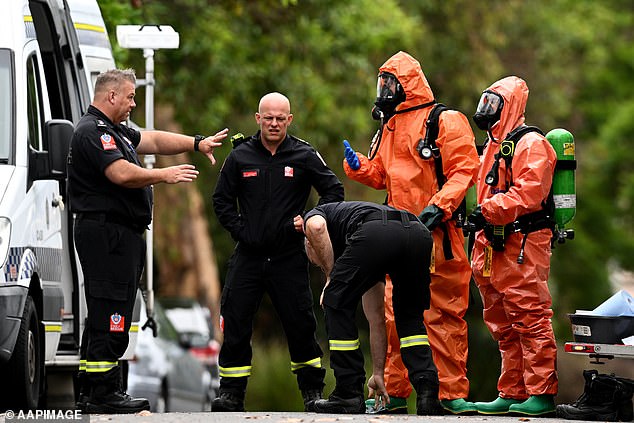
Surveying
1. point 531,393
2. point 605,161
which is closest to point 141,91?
point 531,393

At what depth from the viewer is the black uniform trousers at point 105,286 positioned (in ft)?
33.3

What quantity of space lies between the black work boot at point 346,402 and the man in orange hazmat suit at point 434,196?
0.55 metres

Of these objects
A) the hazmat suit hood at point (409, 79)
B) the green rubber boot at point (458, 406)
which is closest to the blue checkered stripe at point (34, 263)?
the hazmat suit hood at point (409, 79)

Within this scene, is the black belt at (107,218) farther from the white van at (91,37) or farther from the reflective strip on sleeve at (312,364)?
the white van at (91,37)

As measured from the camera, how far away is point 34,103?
11.0 m

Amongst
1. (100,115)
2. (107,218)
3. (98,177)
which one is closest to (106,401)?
(107,218)

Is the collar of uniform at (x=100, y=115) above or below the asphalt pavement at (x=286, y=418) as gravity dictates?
above

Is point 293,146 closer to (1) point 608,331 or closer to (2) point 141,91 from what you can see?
(1) point 608,331

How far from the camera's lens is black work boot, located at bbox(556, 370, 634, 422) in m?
10.1

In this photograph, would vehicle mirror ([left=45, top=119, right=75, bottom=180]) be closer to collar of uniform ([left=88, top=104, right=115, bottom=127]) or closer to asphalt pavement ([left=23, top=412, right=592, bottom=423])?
collar of uniform ([left=88, top=104, right=115, bottom=127])

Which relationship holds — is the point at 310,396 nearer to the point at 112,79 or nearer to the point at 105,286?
the point at 105,286

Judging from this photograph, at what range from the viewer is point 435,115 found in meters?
10.9

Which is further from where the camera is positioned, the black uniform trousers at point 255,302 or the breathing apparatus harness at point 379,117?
the breathing apparatus harness at point 379,117

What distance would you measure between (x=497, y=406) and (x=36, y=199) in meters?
3.22
